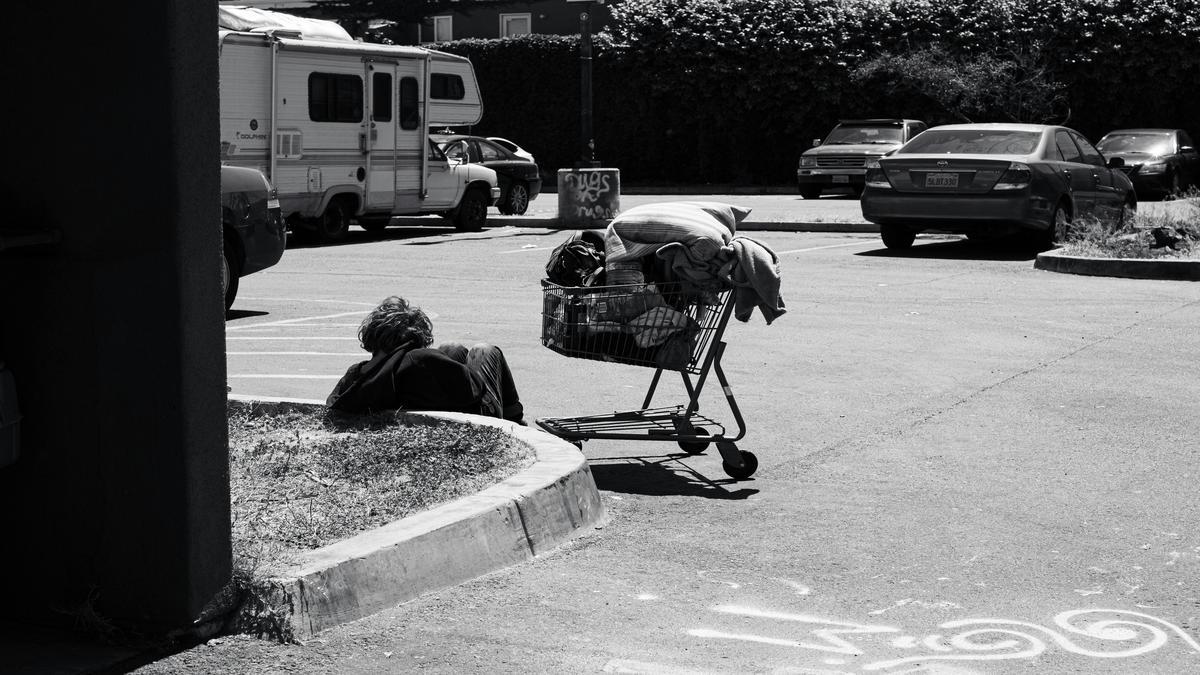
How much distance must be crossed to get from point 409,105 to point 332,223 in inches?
85.5

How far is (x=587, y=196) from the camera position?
76.4 feet

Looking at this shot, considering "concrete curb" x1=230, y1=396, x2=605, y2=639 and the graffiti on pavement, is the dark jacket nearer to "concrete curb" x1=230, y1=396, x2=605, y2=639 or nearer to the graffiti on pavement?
"concrete curb" x1=230, y1=396, x2=605, y2=639

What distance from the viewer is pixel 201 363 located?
4.42 meters

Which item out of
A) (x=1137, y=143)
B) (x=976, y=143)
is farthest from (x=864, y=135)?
(x=976, y=143)

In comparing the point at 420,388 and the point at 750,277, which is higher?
the point at 750,277

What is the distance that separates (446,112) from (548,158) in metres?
18.6

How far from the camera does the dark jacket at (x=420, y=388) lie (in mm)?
6992

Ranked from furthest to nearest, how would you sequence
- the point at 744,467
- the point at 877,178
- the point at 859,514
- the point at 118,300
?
the point at 877,178
the point at 744,467
the point at 859,514
the point at 118,300

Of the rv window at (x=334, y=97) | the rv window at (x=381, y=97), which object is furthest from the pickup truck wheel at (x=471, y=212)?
the rv window at (x=334, y=97)

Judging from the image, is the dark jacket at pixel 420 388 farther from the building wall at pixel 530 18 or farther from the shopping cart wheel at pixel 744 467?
the building wall at pixel 530 18

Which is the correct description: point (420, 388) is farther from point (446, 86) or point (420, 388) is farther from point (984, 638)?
point (446, 86)

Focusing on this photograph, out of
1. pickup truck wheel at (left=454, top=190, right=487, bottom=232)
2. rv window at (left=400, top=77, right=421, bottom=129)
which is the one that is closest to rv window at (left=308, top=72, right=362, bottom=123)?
rv window at (left=400, top=77, right=421, bottom=129)

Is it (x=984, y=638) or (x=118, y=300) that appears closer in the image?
(x=118, y=300)

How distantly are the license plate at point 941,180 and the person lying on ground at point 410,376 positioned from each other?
11339 millimetres
